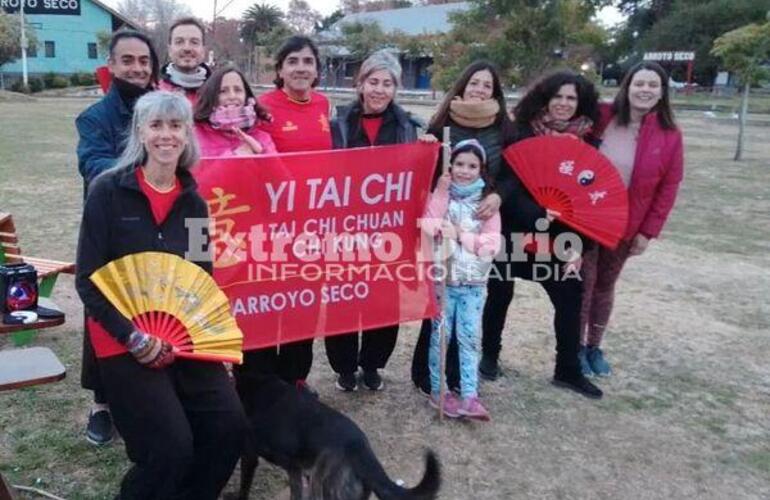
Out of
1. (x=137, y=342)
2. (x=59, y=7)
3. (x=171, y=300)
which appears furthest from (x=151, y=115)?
(x=59, y=7)

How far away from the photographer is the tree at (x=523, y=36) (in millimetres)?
18469

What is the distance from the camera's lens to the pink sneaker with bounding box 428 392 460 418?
416cm

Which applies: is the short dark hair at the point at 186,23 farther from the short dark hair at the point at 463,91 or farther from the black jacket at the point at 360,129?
the short dark hair at the point at 463,91

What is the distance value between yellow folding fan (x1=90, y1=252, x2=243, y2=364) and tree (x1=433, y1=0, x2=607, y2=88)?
16.5 metres

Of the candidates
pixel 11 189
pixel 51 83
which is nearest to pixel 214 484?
pixel 11 189

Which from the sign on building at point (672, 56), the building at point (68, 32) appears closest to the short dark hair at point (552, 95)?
the sign on building at point (672, 56)

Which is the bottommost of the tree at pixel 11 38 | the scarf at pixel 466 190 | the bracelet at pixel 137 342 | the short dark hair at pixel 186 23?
the bracelet at pixel 137 342

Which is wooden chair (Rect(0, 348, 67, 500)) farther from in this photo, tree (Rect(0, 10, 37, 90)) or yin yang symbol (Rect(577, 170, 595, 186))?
tree (Rect(0, 10, 37, 90))

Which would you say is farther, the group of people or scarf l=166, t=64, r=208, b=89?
scarf l=166, t=64, r=208, b=89

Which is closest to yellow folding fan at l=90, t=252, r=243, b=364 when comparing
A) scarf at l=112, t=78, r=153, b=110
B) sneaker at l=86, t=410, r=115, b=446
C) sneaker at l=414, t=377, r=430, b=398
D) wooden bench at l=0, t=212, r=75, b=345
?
scarf at l=112, t=78, r=153, b=110

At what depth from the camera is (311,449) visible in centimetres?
288

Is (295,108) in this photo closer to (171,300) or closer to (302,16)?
(171,300)

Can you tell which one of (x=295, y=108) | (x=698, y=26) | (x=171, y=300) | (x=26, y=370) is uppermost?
(x=698, y=26)

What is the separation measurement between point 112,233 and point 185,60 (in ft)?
4.67
